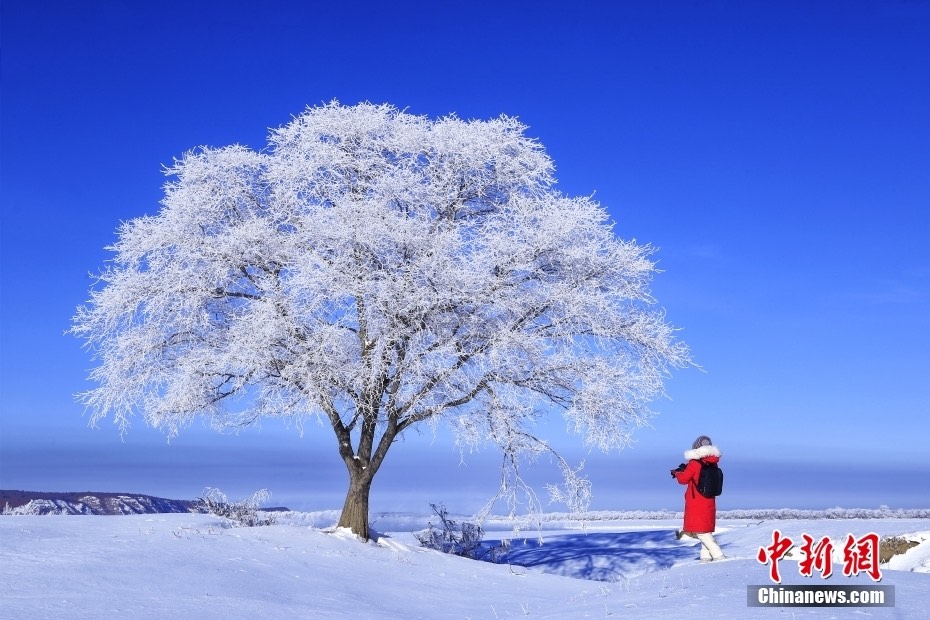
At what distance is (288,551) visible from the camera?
14078mm

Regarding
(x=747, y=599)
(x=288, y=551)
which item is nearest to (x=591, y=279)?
(x=288, y=551)

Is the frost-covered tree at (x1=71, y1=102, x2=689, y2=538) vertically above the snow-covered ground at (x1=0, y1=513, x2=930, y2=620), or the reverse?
the frost-covered tree at (x1=71, y1=102, x2=689, y2=538)

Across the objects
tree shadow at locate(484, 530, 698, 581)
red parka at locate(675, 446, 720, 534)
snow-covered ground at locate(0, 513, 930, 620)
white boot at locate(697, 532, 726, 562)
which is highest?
red parka at locate(675, 446, 720, 534)

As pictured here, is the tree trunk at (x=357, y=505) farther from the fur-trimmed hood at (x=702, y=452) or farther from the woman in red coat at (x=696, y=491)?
the fur-trimmed hood at (x=702, y=452)

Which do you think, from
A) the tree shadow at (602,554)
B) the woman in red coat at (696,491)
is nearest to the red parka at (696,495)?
the woman in red coat at (696,491)

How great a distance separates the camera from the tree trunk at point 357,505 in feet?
56.3

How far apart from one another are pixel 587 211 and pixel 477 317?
10.8 ft

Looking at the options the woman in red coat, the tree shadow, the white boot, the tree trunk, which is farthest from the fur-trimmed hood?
the tree shadow

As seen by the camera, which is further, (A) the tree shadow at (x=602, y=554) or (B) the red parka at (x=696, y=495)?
(A) the tree shadow at (x=602, y=554)

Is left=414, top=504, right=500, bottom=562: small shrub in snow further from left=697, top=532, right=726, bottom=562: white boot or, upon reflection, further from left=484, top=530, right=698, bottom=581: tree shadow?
left=697, top=532, right=726, bottom=562: white boot

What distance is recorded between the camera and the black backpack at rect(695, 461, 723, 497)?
11664 mm

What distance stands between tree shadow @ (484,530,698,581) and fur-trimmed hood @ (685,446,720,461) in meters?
8.01

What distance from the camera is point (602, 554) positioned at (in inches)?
832

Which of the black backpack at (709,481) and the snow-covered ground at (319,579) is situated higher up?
the black backpack at (709,481)
